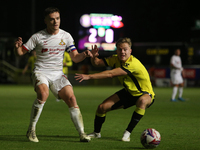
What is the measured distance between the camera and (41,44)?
20.2ft

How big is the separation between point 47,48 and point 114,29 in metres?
20.3

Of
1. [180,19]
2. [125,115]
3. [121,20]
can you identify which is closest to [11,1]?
[121,20]

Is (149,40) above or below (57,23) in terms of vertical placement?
below

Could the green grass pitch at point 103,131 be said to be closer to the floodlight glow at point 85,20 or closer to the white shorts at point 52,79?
the white shorts at point 52,79

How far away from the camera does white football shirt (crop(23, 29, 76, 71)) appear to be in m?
6.18

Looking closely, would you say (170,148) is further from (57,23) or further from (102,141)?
(57,23)

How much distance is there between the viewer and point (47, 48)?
6180 mm

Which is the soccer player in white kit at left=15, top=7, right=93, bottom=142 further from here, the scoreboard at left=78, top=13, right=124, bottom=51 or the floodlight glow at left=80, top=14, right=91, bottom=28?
the floodlight glow at left=80, top=14, right=91, bottom=28

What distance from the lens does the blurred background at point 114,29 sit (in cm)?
2625

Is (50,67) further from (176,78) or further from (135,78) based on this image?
(176,78)

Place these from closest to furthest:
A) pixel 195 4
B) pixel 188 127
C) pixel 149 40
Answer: pixel 188 127
pixel 195 4
pixel 149 40

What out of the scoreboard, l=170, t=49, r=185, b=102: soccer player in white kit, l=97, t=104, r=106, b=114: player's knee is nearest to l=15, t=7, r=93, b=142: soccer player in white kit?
l=97, t=104, r=106, b=114: player's knee

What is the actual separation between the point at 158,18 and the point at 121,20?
24272mm

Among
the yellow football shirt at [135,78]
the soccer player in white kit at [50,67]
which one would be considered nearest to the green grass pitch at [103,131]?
the soccer player in white kit at [50,67]
